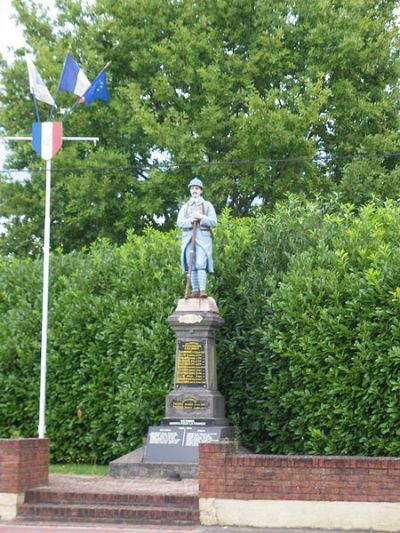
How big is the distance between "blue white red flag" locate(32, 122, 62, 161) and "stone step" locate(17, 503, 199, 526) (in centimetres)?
945

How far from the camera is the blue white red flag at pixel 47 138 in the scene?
20922 millimetres

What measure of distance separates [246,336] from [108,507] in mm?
7249

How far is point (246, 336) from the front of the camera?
2023 cm

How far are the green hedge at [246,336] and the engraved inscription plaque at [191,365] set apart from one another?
5.03 ft

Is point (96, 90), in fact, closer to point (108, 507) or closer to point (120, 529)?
point (108, 507)

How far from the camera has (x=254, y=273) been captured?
20453mm

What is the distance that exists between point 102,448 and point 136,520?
26.9 ft

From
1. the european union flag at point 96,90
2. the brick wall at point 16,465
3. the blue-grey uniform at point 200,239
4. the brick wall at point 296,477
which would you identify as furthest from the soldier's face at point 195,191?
the brick wall at point 296,477

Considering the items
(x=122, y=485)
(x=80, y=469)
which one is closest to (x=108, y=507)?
(x=122, y=485)

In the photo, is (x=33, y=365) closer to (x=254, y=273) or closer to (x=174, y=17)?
(x=254, y=273)

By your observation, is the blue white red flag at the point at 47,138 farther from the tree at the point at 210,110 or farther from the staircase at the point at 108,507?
the staircase at the point at 108,507

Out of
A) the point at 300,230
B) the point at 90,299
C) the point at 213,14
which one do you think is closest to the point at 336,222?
the point at 300,230

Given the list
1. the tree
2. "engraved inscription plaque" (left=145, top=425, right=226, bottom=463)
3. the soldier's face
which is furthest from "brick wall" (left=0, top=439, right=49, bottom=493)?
the tree

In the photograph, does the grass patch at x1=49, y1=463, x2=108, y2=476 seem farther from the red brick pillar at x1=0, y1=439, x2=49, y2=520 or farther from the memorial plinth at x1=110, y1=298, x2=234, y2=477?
the red brick pillar at x1=0, y1=439, x2=49, y2=520
